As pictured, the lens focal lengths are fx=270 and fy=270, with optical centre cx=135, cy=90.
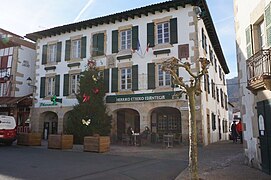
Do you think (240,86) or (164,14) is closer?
(240,86)

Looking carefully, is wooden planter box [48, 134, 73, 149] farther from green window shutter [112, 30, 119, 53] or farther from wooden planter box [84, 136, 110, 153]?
green window shutter [112, 30, 119, 53]

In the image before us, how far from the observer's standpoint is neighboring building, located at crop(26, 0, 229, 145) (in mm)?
16366

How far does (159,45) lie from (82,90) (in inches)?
231

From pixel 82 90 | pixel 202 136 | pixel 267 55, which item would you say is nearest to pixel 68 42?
pixel 82 90

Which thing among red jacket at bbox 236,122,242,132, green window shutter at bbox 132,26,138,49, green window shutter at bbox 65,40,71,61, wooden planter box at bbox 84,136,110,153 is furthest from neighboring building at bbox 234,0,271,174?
green window shutter at bbox 65,40,71,61

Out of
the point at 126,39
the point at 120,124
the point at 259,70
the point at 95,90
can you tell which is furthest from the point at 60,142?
the point at 259,70

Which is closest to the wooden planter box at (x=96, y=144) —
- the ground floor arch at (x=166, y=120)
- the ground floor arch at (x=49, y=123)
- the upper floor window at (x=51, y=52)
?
the ground floor arch at (x=166, y=120)

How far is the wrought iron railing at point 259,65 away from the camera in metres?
7.04

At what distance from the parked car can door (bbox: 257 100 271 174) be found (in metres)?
13.4

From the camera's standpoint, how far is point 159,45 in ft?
56.0

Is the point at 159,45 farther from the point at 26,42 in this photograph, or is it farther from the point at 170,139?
the point at 26,42

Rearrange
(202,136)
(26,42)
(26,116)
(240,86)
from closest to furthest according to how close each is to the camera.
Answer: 1. (240,86)
2. (202,136)
3. (26,116)
4. (26,42)

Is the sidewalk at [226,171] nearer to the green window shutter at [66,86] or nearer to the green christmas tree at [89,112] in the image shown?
the green christmas tree at [89,112]

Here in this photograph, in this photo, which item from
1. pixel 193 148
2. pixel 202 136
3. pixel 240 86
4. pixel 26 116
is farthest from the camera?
pixel 26 116
